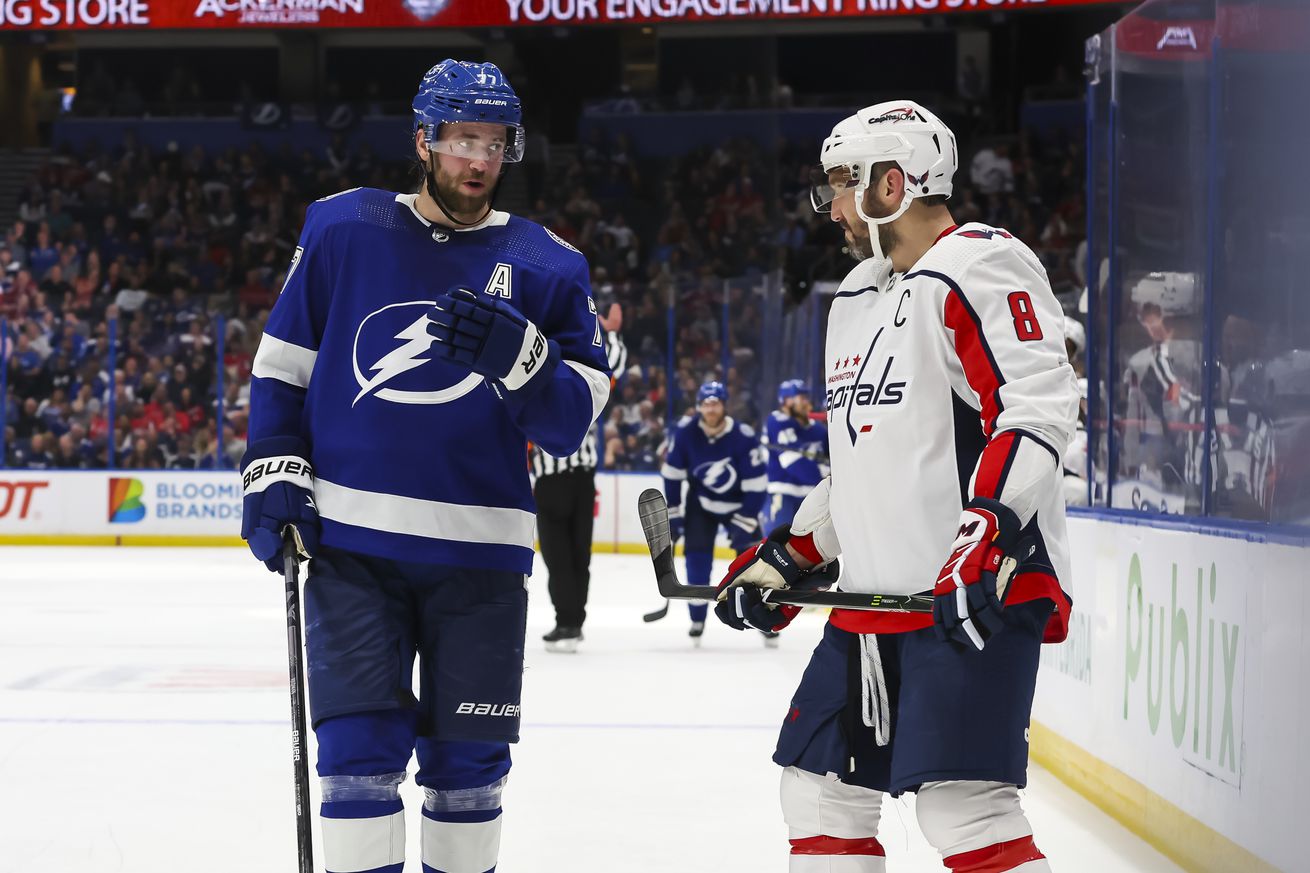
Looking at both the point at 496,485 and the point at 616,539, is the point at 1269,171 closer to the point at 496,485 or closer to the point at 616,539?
the point at 496,485

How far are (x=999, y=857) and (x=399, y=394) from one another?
42.9 inches

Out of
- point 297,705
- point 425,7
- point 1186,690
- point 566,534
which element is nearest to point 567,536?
point 566,534

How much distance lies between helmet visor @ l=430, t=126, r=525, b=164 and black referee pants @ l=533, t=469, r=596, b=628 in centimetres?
487

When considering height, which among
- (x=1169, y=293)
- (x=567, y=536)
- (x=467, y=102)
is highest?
(x=467, y=102)

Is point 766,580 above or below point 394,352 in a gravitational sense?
below

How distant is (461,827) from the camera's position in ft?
8.45

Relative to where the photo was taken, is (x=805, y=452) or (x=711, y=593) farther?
(x=805, y=452)

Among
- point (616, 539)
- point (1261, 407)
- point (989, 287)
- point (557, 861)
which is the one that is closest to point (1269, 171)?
point (1261, 407)

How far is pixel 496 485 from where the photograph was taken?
260cm

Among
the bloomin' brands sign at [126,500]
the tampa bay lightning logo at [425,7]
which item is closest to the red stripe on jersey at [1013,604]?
the bloomin' brands sign at [126,500]

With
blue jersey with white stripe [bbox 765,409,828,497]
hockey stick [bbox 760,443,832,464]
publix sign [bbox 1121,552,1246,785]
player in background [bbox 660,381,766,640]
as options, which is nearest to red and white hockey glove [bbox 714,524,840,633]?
publix sign [bbox 1121,552,1246,785]

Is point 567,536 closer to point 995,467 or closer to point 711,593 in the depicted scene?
point 711,593

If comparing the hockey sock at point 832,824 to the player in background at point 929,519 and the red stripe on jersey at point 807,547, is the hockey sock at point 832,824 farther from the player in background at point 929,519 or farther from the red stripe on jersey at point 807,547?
the red stripe on jersey at point 807,547

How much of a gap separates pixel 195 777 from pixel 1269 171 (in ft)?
10.1
